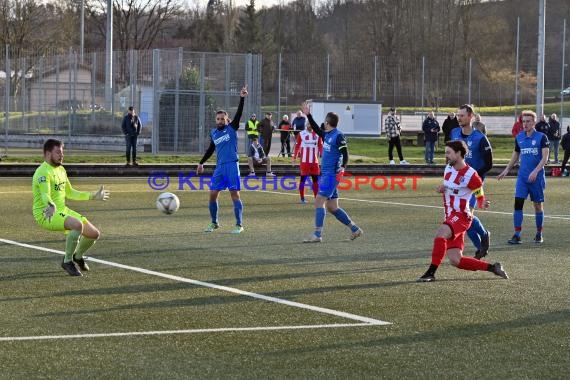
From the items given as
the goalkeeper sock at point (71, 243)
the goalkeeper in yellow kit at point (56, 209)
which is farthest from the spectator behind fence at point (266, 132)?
the goalkeeper sock at point (71, 243)

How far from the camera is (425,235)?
613 inches

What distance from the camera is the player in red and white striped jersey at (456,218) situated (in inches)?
420

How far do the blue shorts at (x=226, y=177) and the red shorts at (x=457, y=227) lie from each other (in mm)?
5606

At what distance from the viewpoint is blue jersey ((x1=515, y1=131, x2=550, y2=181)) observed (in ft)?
48.9

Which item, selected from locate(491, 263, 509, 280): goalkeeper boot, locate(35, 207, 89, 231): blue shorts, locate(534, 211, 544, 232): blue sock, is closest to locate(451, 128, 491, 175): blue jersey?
locate(534, 211, 544, 232): blue sock

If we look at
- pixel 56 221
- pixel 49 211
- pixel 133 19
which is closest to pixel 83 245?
pixel 56 221

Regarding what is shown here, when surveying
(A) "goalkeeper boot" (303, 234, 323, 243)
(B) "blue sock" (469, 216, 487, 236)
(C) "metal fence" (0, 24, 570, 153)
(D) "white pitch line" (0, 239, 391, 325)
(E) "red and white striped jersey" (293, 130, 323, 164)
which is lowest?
(D) "white pitch line" (0, 239, 391, 325)

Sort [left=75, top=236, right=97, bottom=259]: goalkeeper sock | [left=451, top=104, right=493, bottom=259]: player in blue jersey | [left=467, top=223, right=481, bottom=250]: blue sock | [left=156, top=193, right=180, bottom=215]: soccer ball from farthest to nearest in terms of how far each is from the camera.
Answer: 1. [left=156, top=193, right=180, bottom=215]: soccer ball
2. [left=451, top=104, right=493, bottom=259]: player in blue jersey
3. [left=467, top=223, right=481, bottom=250]: blue sock
4. [left=75, top=236, right=97, bottom=259]: goalkeeper sock

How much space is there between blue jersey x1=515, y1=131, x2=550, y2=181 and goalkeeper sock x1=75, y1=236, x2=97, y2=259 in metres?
6.92

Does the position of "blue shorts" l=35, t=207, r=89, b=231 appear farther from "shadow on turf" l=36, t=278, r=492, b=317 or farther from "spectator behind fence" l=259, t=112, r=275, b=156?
"spectator behind fence" l=259, t=112, r=275, b=156

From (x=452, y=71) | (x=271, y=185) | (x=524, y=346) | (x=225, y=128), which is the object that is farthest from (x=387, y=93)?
(x=524, y=346)

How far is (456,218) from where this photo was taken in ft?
35.4

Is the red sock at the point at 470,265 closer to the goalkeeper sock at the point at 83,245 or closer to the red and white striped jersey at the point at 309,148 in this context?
the goalkeeper sock at the point at 83,245

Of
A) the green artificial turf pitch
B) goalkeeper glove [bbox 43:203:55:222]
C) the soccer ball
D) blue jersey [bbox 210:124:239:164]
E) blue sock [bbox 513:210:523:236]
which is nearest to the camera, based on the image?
the green artificial turf pitch
